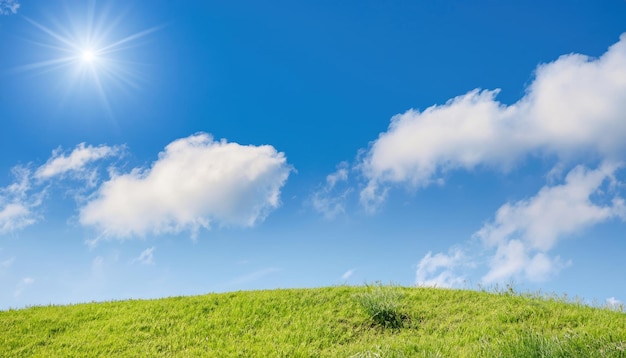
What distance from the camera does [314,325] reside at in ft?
42.1

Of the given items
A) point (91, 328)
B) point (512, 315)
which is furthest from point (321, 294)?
point (91, 328)

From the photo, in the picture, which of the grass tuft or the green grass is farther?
the grass tuft

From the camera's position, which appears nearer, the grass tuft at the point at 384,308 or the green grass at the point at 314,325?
the green grass at the point at 314,325

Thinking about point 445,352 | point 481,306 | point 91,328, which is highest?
point 91,328

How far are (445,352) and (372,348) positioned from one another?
157cm

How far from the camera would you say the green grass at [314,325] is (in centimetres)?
1102

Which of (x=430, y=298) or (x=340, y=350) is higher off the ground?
(x=430, y=298)

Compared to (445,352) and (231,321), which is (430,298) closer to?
(445,352)

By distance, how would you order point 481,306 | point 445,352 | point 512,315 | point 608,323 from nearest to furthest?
1. point 445,352
2. point 608,323
3. point 512,315
4. point 481,306

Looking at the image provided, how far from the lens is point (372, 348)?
35.5 ft

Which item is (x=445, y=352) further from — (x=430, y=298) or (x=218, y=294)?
(x=218, y=294)

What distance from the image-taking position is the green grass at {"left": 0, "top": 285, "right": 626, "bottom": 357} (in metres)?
11.0

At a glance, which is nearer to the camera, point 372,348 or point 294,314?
point 372,348

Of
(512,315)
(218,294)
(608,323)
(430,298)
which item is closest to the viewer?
(608,323)
